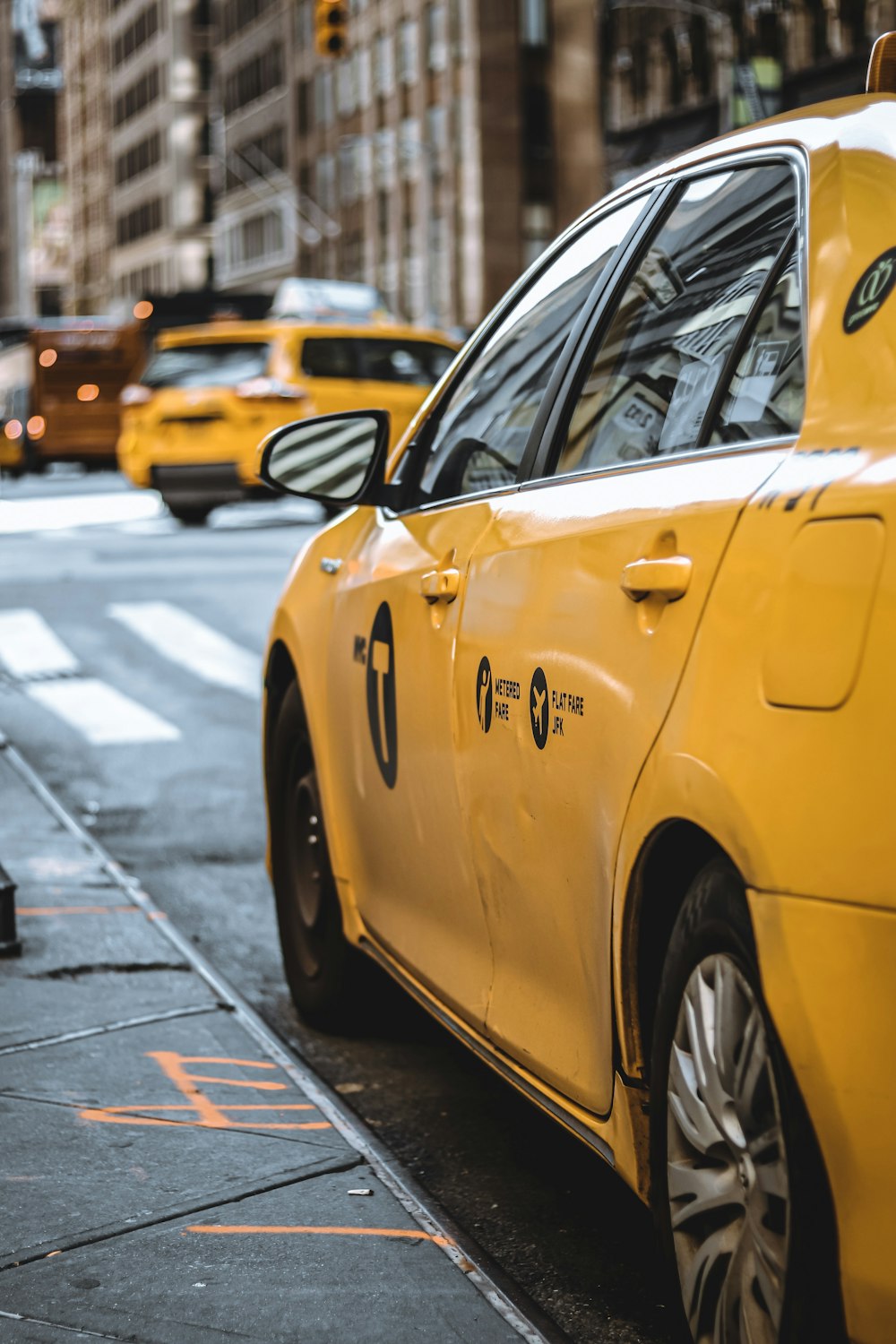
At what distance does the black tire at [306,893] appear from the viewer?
195 inches

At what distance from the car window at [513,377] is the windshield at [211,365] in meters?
17.2

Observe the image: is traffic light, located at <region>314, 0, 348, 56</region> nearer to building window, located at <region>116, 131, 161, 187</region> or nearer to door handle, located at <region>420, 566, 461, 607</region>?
door handle, located at <region>420, 566, 461, 607</region>

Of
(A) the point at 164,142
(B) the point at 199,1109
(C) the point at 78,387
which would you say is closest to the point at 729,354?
(B) the point at 199,1109

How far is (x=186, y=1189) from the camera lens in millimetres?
3900

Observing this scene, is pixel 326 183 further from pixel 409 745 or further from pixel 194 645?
pixel 409 745

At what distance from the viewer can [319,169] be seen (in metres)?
83.1

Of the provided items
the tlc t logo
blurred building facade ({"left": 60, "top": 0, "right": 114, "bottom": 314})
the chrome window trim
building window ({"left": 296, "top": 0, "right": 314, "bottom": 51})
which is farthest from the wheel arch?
blurred building facade ({"left": 60, "top": 0, "right": 114, "bottom": 314})

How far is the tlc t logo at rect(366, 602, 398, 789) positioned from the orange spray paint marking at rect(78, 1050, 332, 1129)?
0.73 m

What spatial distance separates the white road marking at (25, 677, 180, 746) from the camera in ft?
33.7

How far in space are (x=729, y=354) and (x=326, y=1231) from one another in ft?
5.39

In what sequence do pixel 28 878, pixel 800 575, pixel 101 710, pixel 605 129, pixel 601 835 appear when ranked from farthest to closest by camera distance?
1. pixel 605 129
2. pixel 101 710
3. pixel 28 878
4. pixel 601 835
5. pixel 800 575

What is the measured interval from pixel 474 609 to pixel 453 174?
217 ft

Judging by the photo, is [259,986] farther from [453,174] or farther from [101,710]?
[453,174]

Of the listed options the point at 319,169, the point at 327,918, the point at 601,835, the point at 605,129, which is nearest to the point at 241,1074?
the point at 327,918
